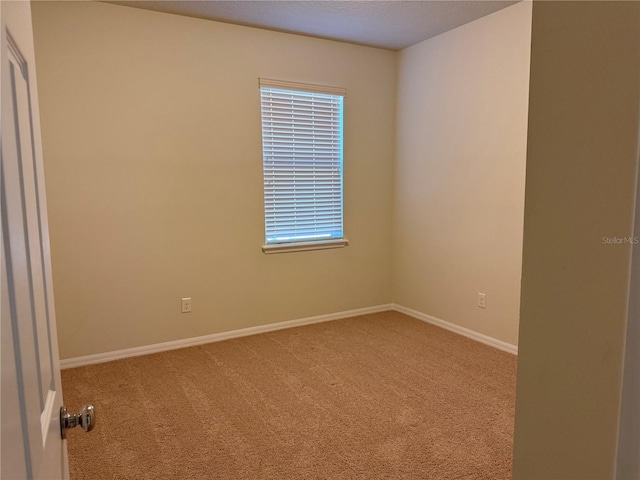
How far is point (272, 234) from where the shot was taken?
154 inches

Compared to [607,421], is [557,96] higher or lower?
higher

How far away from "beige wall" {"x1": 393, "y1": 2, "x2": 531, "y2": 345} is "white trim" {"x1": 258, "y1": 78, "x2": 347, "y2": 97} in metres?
0.68

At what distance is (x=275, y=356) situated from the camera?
339 centimetres

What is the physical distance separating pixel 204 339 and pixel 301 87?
2.27 meters

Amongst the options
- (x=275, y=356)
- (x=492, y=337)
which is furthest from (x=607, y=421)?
(x=492, y=337)

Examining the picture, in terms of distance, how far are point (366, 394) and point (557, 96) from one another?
8.20ft

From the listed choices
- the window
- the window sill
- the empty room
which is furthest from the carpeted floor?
A: the window

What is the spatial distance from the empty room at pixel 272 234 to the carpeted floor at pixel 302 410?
2cm

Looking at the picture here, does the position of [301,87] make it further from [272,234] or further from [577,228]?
[577,228]

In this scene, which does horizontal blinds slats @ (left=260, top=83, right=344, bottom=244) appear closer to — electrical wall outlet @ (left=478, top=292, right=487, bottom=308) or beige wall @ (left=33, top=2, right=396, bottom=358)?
beige wall @ (left=33, top=2, right=396, bottom=358)

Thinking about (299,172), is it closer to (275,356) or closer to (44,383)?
(275,356)

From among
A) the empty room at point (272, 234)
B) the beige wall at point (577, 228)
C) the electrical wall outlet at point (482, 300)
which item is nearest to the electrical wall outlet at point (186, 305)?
the empty room at point (272, 234)

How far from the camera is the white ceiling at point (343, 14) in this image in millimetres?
3133

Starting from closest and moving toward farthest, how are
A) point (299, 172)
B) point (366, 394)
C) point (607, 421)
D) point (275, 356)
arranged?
point (607, 421) → point (366, 394) → point (275, 356) → point (299, 172)
